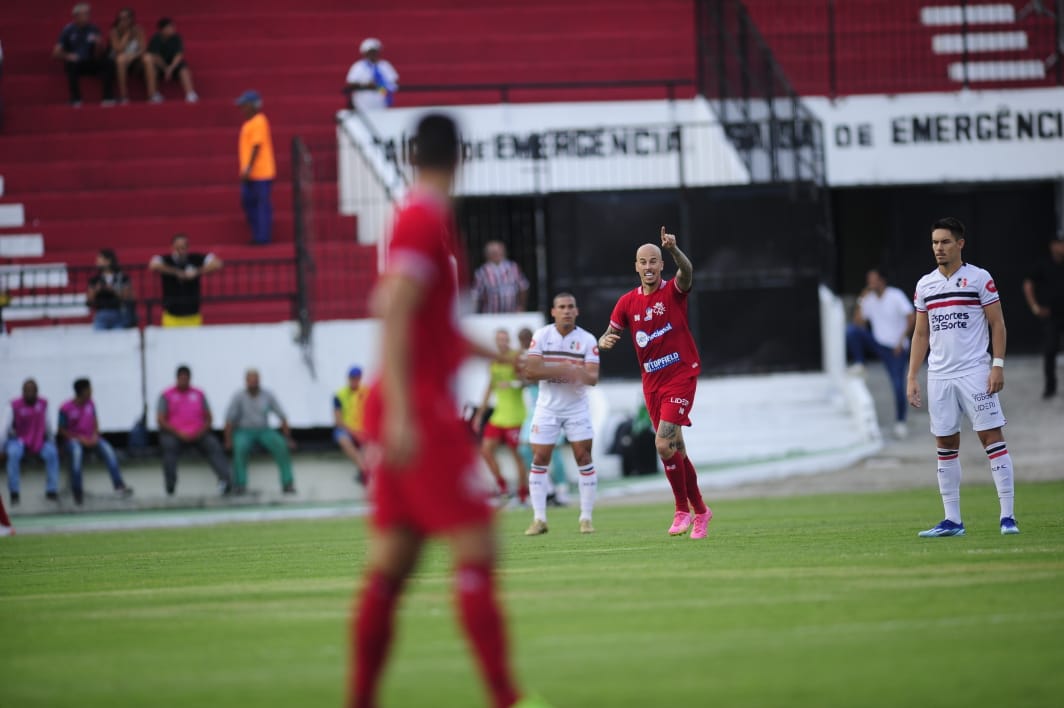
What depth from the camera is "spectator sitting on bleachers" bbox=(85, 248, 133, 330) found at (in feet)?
84.7

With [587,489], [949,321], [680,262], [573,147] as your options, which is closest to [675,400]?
[680,262]

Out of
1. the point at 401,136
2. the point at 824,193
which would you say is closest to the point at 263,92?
the point at 401,136

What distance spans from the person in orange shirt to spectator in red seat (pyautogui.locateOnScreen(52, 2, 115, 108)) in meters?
5.12

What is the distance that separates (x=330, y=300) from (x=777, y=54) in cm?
1241

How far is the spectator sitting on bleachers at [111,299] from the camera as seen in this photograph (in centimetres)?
2583

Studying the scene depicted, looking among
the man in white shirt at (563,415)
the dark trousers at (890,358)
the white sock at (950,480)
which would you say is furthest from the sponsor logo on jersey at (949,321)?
the dark trousers at (890,358)

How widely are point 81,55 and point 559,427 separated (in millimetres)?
19485

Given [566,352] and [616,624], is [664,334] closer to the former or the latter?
[566,352]

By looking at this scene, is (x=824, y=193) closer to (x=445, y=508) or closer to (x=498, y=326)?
(x=498, y=326)

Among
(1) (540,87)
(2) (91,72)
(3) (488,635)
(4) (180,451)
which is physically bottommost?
(4) (180,451)

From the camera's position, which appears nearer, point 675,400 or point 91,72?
point 675,400

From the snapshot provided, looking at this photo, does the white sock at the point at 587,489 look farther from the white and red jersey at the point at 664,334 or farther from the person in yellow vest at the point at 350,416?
the person in yellow vest at the point at 350,416

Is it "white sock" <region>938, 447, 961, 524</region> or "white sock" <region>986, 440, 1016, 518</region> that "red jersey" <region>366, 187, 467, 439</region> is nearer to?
"white sock" <region>938, 447, 961, 524</region>

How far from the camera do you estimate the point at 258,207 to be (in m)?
28.8
